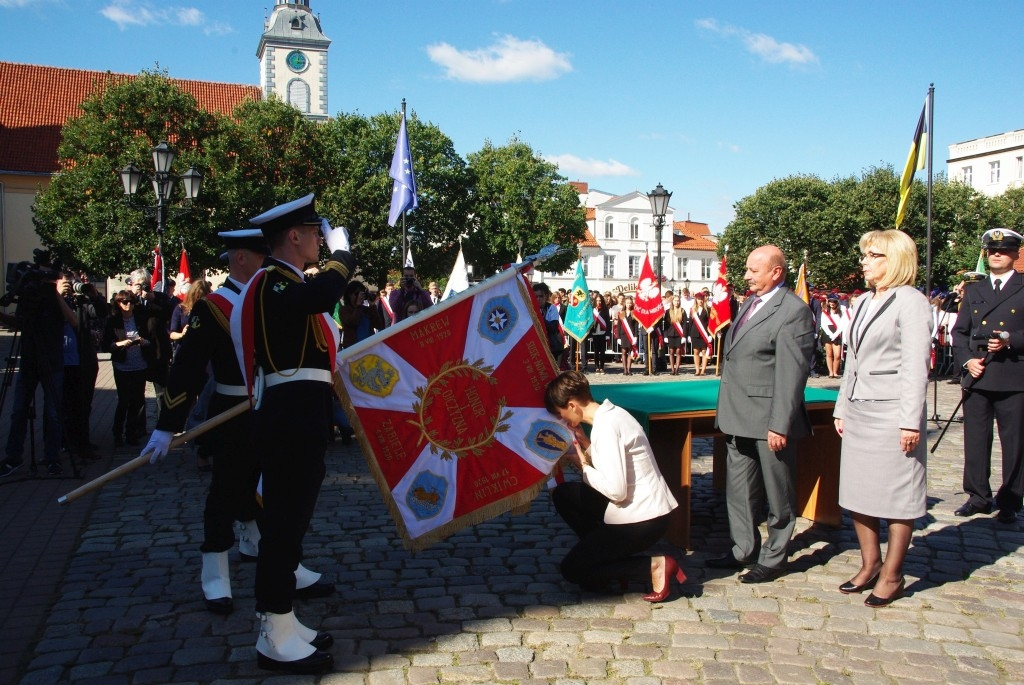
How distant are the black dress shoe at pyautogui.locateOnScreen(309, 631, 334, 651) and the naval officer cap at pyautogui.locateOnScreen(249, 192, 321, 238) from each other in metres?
1.95

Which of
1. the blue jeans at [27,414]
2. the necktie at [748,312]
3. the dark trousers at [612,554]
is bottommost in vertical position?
the dark trousers at [612,554]

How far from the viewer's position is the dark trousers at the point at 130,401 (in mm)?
10211

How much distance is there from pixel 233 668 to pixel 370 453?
4.56 feet

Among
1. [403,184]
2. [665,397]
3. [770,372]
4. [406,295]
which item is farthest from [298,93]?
[770,372]

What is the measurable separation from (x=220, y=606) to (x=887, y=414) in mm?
3827

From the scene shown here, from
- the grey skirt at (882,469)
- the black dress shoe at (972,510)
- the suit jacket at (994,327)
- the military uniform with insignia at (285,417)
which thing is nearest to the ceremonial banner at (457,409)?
the military uniform with insignia at (285,417)

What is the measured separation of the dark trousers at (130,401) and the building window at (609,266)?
275ft

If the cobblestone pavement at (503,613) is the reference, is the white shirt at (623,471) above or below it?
above

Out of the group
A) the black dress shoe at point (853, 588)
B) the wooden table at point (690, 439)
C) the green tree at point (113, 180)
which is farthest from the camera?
the green tree at point (113, 180)

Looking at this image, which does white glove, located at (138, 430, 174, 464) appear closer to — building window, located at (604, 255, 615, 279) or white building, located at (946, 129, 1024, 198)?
white building, located at (946, 129, 1024, 198)

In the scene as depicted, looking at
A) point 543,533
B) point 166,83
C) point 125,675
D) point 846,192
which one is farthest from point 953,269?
point 125,675

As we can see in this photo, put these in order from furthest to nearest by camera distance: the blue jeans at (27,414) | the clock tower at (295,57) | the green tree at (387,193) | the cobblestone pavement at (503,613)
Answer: the clock tower at (295,57) < the green tree at (387,193) < the blue jeans at (27,414) < the cobblestone pavement at (503,613)

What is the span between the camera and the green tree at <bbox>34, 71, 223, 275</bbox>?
3831 centimetres

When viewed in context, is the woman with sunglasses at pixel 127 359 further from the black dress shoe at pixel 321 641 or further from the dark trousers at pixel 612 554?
the dark trousers at pixel 612 554
